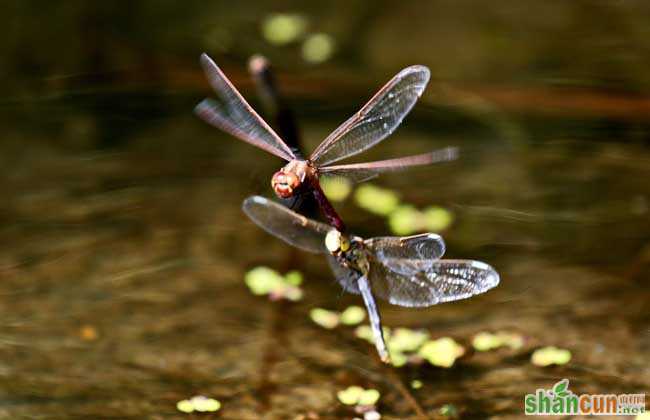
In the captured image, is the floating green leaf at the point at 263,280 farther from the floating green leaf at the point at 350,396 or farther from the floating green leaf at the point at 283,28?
the floating green leaf at the point at 283,28

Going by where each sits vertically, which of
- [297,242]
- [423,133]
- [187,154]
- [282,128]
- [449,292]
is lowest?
[449,292]

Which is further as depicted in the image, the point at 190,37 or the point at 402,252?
the point at 190,37

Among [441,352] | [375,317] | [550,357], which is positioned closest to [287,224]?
[375,317]

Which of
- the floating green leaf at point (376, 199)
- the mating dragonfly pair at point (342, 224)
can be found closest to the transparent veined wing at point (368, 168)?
the mating dragonfly pair at point (342, 224)

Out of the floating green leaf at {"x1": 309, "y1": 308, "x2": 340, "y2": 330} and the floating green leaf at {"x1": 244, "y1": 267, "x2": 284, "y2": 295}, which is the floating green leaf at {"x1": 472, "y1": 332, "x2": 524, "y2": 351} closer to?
the floating green leaf at {"x1": 309, "y1": 308, "x2": 340, "y2": 330}

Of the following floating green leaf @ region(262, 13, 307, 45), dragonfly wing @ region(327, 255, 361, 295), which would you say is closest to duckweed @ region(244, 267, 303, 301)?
dragonfly wing @ region(327, 255, 361, 295)

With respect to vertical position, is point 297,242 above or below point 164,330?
above

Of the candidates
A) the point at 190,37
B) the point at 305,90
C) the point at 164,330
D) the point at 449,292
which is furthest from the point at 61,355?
the point at 190,37

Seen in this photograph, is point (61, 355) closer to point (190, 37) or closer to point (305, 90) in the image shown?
point (305, 90)
